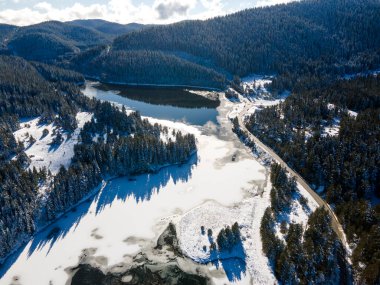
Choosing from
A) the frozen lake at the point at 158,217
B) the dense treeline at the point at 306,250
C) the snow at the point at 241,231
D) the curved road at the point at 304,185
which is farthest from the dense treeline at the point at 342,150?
the snow at the point at 241,231

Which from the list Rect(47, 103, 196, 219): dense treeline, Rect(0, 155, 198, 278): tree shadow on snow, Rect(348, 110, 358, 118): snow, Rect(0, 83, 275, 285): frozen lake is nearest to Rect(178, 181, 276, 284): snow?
Rect(0, 83, 275, 285): frozen lake

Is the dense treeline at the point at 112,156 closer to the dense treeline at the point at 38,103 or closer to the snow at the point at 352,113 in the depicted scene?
the dense treeline at the point at 38,103

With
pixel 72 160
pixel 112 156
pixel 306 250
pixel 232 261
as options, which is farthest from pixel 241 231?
pixel 72 160

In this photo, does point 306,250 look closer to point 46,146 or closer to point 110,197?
point 110,197

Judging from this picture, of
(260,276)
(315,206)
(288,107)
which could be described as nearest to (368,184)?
(315,206)

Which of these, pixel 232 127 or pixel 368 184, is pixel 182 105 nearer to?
pixel 232 127
